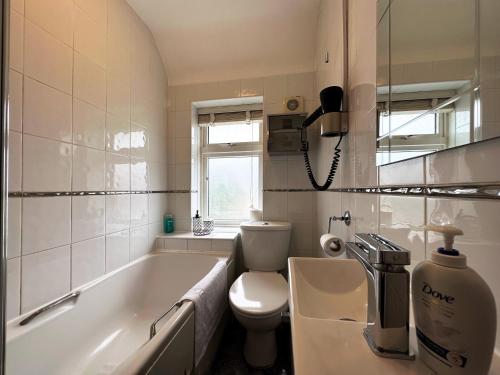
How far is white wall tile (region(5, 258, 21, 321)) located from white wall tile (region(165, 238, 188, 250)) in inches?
40.3

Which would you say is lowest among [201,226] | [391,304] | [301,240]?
[301,240]

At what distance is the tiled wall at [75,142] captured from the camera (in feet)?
3.17

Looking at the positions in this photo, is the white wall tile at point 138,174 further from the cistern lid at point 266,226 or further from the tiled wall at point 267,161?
the cistern lid at point 266,226

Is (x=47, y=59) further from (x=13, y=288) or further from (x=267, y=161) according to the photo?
(x=267, y=161)

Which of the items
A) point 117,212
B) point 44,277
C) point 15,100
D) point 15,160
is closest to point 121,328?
point 44,277

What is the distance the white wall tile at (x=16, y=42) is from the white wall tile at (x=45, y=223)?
59 centimetres

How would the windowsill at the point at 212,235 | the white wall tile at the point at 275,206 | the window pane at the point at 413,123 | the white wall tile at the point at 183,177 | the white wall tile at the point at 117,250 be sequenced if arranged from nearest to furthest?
→ 1. the window pane at the point at 413,123
2. the white wall tile at the point at 117,250
3. the windowsill at the point at 212,235
4. the white wall tile at the point at 275,206
5. the white wall tile at the point at 183,177

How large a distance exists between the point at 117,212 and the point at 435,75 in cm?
177

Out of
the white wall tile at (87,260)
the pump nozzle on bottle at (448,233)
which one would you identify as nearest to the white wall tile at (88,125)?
the white wall tile at (87,260)

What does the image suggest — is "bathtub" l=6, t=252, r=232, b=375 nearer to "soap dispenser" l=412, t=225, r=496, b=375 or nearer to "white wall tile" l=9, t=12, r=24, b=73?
"soap dispenser" l=412, t=225, r=496, b=375

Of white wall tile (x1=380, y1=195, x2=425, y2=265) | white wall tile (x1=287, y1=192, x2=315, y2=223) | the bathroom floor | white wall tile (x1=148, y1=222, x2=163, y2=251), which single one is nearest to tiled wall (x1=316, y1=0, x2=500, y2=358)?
white wall tile (x1=380, y1=195, x2=425, y2=265)

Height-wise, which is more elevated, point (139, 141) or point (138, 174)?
point (139, 141)

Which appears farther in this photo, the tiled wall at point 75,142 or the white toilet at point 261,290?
the white toilet at point 261,290

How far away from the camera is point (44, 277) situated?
1053 mm
